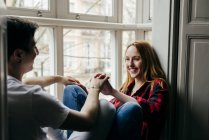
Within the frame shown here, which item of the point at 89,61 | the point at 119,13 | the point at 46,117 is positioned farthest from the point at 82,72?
the point at 46,117

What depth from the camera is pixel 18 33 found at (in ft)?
3.79

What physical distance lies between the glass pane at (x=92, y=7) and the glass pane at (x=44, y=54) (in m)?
0.25

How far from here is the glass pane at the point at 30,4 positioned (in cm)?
182

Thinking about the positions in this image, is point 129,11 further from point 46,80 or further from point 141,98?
point 46,80

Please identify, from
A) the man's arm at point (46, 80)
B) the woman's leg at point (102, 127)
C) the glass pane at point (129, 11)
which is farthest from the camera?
the glass pane at point (129, 11)

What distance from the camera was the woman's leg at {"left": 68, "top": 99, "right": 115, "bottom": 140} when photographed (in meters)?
1.39

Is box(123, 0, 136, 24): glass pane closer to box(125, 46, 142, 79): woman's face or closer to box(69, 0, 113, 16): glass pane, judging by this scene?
box(69, 0, 113, 16): glass pane

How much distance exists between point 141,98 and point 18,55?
2.66ft

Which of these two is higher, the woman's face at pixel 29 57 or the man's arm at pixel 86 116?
the woman's face at pixel 29 57

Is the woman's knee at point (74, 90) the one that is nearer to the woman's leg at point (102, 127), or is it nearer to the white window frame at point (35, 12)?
the woman's leg at point (102, 127)

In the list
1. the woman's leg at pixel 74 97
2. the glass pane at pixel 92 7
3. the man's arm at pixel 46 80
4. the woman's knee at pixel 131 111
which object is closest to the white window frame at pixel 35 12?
the glass pane at pixel 92 7

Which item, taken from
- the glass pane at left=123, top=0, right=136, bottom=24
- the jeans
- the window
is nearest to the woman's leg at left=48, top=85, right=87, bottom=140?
the jeans

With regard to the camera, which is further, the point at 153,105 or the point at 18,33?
the point at 153,105

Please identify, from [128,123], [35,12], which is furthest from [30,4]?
[128,123]
